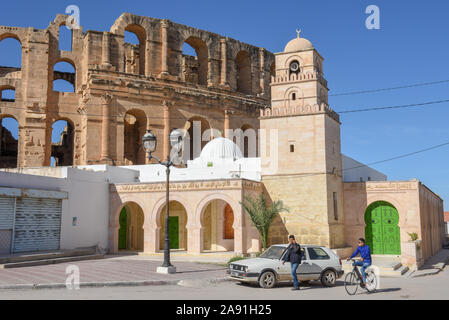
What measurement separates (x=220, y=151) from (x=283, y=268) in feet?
59.7

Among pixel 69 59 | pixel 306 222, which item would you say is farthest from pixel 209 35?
pixel 306 222

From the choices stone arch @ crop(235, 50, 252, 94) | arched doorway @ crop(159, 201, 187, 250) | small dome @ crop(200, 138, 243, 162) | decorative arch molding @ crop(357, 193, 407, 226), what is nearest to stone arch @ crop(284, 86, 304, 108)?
small dome @ crop(200, 138, 243, 162)

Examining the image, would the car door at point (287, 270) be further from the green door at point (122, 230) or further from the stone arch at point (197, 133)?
the stone arch at point (197, 133)

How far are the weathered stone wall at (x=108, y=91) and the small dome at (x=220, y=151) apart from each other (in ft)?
16.1

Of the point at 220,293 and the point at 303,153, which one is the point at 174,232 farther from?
the point at 220,293

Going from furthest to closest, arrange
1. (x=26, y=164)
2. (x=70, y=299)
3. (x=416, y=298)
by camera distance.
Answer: (x=26, y=164) < (x=416, y=298) < (x=70, y=299)

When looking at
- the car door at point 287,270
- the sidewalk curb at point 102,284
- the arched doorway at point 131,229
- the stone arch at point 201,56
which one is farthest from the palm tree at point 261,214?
the stone arch at point 201,56

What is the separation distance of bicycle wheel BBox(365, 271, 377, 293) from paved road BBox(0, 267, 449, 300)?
0.18m

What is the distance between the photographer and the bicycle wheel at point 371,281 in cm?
1285

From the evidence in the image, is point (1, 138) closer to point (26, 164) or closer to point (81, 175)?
point (26, 164)

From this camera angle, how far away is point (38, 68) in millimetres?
34688

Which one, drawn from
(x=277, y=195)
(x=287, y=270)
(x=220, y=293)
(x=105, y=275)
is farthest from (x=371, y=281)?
(x=277, y=195)
